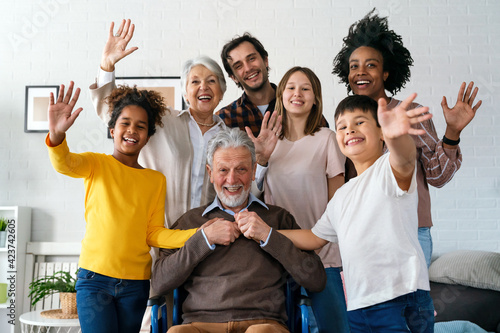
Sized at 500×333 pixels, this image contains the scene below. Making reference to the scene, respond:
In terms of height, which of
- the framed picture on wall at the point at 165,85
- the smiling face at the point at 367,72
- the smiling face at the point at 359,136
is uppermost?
the framed picture on wall at the point at 165,85

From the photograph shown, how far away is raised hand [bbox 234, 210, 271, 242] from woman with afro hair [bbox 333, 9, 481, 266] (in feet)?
1.95

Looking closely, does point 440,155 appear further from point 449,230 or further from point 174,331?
point 449,230

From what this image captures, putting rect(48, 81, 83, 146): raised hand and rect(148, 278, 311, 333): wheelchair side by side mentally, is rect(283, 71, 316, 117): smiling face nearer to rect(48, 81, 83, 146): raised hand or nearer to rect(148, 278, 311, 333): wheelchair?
rect(148, 278, 311, 333): wheelchair

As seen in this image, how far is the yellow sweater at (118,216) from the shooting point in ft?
6.32

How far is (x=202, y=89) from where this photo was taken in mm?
2379

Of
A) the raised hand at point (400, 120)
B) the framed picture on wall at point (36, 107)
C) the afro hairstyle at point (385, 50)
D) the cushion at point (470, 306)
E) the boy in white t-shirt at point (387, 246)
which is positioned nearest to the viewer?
the raised hand at point (400, 120)

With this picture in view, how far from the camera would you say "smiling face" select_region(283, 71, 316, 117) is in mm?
2297

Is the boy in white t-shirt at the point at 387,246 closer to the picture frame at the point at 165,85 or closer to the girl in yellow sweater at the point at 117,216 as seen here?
the girl in yellow sweater at the point at 117,216

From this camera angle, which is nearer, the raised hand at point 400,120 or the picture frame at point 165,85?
the raised hand at point 400,120

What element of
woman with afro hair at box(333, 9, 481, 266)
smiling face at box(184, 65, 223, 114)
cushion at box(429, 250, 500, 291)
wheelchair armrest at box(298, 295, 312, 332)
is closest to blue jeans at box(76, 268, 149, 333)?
wheelchair armrest at box(298, 295, 312, 332)

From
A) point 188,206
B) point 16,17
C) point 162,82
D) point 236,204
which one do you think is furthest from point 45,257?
point 236,204

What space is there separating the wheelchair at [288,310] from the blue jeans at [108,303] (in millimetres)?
113

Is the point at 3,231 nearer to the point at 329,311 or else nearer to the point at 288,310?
A: the point at 288,310

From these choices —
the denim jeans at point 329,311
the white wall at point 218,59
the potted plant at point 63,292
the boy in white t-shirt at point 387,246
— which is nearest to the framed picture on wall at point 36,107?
the white wall at point 218,59
